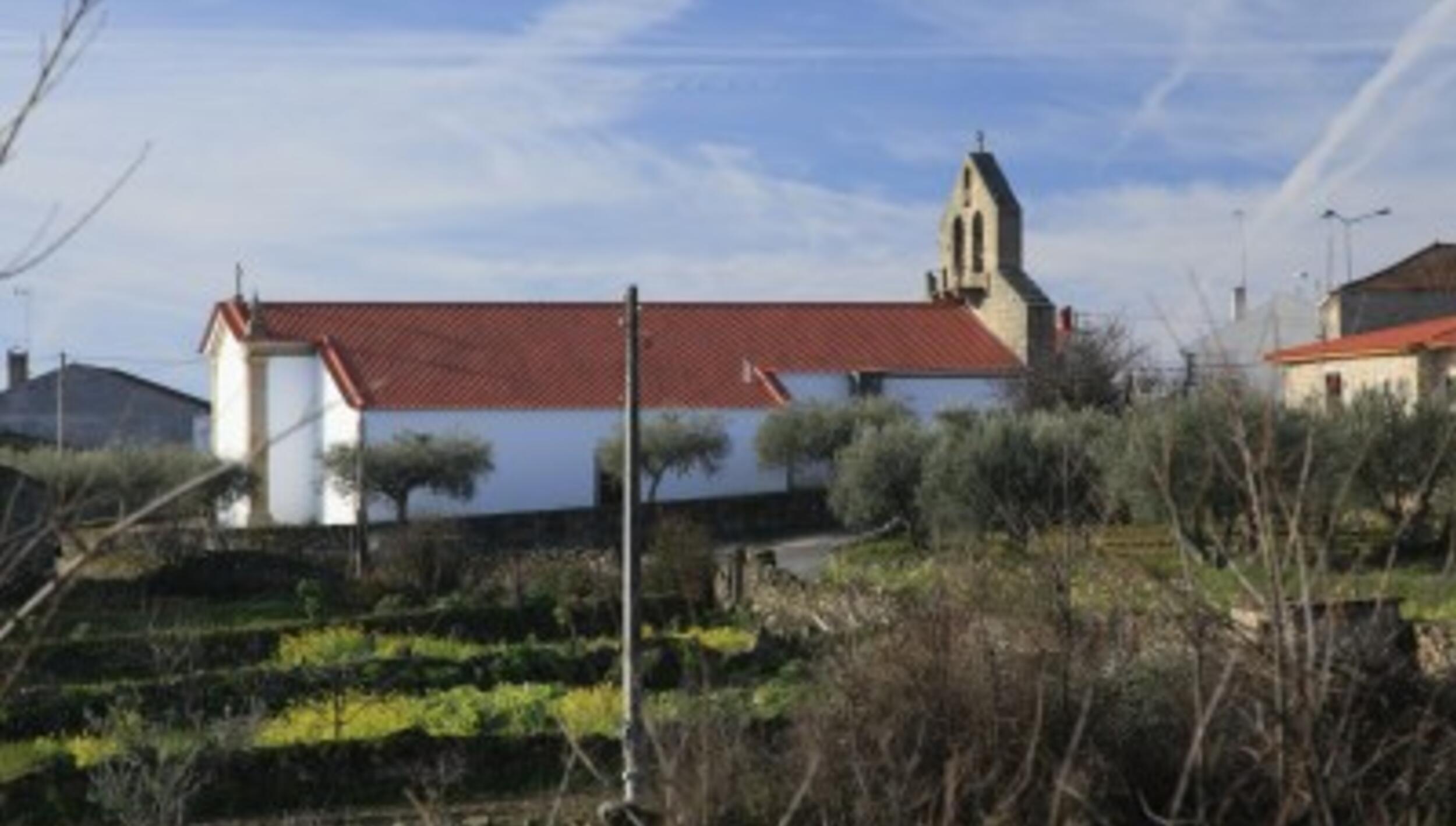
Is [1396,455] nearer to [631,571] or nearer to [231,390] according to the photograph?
[631,571]

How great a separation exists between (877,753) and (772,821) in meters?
0.60

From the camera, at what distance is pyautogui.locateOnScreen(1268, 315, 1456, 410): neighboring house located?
38344mm

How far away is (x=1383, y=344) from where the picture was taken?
40.6 m

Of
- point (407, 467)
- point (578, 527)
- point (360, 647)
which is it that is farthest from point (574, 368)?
point (360, 647)

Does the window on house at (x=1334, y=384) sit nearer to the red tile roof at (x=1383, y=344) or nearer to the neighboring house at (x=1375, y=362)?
the neighboring house at (x=1375, y=362)

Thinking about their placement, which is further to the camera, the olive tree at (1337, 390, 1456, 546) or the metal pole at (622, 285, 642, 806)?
the olive tree at (1337, 390, 1456, 546)

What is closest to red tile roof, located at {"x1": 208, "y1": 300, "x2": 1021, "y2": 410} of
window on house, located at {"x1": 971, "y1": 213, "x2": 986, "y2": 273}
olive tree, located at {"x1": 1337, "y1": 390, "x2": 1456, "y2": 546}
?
window on house, located at {"x1": 971, "y1": 213, "x2": 986, "y2": 273}

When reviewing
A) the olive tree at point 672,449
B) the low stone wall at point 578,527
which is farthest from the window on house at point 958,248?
the low stone wall at point 578,527

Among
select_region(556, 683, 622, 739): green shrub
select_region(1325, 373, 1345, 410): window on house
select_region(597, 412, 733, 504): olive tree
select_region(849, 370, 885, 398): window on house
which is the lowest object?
select_region(556, 683, 622, 739): green shrub

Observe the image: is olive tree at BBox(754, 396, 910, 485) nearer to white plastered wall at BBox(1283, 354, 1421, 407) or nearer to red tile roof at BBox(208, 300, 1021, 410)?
red tile roof at BBox(208, 300, 1021, 410)

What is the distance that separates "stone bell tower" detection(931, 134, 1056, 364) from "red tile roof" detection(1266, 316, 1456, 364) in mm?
7860

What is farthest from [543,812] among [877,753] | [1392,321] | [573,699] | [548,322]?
[1392,321]

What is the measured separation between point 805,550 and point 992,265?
1663 centimetres

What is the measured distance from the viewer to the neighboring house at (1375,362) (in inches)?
1510
